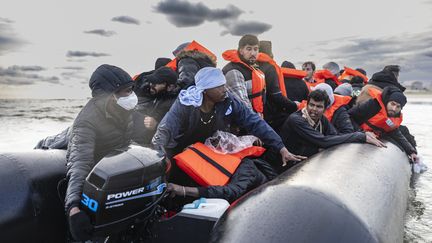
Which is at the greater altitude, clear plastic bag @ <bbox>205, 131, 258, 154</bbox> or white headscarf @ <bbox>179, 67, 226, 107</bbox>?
white headscarf @ <bbox>179, 67, 226, 107</bbox>

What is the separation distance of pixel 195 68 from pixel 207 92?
119 cm

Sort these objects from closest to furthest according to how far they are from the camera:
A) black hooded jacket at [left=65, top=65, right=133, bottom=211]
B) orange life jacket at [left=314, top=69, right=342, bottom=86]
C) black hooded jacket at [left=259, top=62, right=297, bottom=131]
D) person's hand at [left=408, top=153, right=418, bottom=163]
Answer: black hooded jacket at [left=65, top=65, right=133, bottom=211] → black hooded jacket at [left=259, top=62, right=297, bottom=131] → person's hand at [left=408, top=153, right=418, bottom=163] → orange life jacket at [left=314, top=69, right=342, bottom=86]

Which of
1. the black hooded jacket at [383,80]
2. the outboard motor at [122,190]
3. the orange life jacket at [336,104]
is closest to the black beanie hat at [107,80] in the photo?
the outboard motor at [122,190]

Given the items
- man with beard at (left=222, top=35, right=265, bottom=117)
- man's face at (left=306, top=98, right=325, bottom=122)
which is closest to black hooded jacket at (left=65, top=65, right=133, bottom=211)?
man with beard at (left=222, top=35, right=265, bottom=117)

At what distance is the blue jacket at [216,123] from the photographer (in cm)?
289

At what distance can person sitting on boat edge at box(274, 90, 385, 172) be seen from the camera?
11.4 feet

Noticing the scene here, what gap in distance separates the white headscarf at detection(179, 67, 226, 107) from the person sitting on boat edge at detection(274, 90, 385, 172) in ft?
3.44

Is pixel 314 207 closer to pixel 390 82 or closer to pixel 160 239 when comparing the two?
pixel 160 239

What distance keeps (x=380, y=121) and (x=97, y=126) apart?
3.77 m

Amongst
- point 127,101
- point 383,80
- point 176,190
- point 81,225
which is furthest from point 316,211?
point 383,80

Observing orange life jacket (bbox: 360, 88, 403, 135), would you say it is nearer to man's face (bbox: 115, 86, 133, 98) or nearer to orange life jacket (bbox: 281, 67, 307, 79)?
orange life jacket (bbox: 281, 67, 307, 79)

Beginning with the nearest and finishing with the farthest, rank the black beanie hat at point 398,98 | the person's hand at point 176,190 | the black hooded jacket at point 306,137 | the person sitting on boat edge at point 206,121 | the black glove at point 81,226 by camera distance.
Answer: the black glove at point 81,226 → the person's hand at point 176,190 → the person sitting on boat edge at point 206,121 → the black hooded jacket at point 306,137 → the black beanie hat at point 398,98

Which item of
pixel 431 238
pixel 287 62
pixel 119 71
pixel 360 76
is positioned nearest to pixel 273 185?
pixel 119 71

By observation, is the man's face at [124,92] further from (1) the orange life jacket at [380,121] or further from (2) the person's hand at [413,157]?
(2) the person's hand at [413,157]
